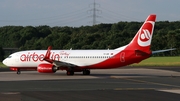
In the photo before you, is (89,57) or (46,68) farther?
(89,57)

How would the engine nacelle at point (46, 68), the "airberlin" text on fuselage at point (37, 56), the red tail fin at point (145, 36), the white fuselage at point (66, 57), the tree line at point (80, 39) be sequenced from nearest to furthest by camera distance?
the red tail fin at point (145, 36), the engine nacelle at point (46, 68), the white fuselage at point (66, 57), the "airberlin" text on fuselage at point (37, 56), the tree line at point (80, 39)

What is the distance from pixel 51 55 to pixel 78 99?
A: 91.3 feet

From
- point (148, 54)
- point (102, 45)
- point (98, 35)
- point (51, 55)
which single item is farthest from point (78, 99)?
point (98, 35)

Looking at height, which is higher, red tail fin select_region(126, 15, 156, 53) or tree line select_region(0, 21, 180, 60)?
tree line select_region(0, 21, 180, 60)

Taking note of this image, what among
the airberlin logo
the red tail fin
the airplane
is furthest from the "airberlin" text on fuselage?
the airberlin logo

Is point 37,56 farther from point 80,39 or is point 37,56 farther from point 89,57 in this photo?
point 80,39

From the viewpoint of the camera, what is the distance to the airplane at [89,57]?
46156mm

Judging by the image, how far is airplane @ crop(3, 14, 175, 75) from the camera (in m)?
46.2

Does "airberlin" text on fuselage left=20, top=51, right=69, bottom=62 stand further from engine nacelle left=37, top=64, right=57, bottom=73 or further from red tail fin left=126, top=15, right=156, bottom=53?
red tail fin left=126, top=15, right=156, bottom=53

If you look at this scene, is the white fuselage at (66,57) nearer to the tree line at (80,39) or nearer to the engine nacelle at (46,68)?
the engine nacelle at (46,68)

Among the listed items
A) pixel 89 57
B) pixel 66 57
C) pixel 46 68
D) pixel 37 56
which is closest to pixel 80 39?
pixel 37 56

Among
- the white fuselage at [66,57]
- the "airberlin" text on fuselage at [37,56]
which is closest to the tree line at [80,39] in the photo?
the white fuselage at [66,57]

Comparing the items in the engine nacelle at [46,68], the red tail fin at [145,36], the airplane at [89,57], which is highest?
the red tail fin at [145,36]

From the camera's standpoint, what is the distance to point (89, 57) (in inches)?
1928
